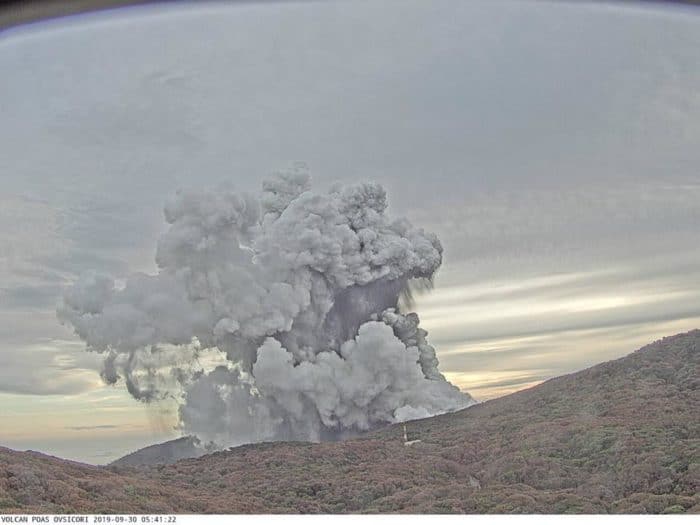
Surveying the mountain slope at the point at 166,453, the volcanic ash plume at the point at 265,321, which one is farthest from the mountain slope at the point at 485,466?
the volcanic ash plume at the point at 265,321

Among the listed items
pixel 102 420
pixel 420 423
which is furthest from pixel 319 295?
pixel 102 420

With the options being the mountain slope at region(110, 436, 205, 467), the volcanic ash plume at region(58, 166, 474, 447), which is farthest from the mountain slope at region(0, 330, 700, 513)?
the volcanic ash plume at region(58, 166, 474, 447)

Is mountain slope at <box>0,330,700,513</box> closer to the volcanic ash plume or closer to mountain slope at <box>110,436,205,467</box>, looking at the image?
mountain slope at <box>110,436,205,467</box>

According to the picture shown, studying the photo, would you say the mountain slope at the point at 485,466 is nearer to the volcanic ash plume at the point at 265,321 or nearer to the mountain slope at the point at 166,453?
the mountain slope at the point at 166,453

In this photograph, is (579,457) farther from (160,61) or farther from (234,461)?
(160,61)

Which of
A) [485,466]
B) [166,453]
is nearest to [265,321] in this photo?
[166,453]

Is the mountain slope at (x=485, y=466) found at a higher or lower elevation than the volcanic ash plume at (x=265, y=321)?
lower
